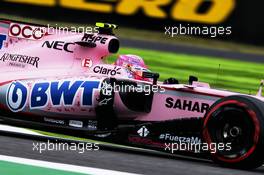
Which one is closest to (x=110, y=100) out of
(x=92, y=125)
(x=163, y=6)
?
(x=92, y=125)

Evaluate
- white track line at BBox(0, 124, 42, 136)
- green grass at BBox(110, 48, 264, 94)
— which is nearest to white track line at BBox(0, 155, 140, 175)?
white track line at BBox(0, 124, 42, 136)

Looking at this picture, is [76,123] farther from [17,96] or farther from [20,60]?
[20,60]

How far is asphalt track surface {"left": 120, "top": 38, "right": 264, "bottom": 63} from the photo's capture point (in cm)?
1845

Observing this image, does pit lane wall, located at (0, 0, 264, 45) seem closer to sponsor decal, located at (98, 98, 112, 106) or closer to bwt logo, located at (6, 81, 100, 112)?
bwt logo, located at (6, 81, 100, 112)

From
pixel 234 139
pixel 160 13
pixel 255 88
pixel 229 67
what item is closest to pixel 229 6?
pixel 160 13

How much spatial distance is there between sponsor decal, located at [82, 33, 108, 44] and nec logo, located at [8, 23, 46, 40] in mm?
535

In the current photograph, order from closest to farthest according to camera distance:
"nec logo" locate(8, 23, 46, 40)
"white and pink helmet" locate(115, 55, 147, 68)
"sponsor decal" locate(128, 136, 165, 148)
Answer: "sponsor decal" locate(128, 136, 165, 148) → "white and pink helmet" locate(115, 55, 147, 68) → "nec logo" locate(8, 23, 46, 40)

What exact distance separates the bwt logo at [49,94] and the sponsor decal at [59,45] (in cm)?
51

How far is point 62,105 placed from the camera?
26.7 ft

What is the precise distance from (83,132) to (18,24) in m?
1.63

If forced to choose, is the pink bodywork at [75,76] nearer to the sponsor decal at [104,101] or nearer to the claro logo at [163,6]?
the sponsor decal at [104,101]

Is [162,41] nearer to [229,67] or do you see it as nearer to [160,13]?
[160,13]

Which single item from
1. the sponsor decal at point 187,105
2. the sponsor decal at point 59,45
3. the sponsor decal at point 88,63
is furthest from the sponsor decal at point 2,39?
the sponsor decal at point 187,105

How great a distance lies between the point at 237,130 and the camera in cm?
709
